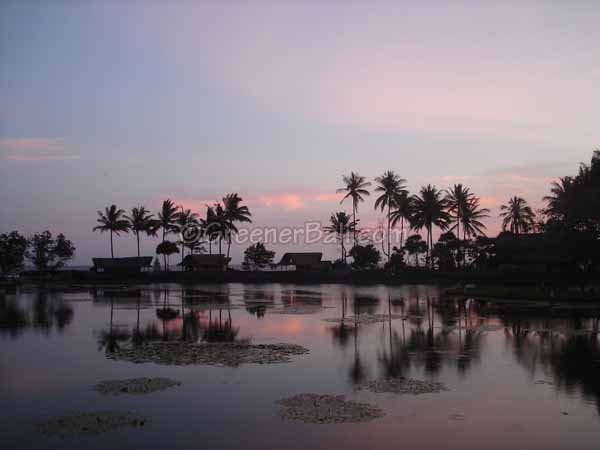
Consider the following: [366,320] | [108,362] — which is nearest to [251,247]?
[366,320]

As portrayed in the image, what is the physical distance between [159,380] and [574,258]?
32013mm

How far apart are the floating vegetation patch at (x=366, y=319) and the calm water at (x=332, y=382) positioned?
97 centimetres

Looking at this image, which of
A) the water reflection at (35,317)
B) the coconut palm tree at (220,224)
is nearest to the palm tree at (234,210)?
the coconut palm tree at (220,224)

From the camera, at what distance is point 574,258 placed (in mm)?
36938

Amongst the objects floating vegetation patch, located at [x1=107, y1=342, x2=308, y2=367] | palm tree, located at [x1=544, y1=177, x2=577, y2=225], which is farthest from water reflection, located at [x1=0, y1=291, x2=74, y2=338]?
palm tree, located at [x1=544, y1=177, x2=577, y2=225]

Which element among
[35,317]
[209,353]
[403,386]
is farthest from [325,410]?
[35,317]

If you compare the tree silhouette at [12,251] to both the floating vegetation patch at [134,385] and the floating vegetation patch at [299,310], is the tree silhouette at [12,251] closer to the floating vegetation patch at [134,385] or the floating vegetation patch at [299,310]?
the floating vegetation patch at [299,310]

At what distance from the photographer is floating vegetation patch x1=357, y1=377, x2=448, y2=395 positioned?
39.3ft

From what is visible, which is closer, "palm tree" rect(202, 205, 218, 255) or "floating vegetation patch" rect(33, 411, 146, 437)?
"floating vegetation patch" rect(33, 411, 146, 437)

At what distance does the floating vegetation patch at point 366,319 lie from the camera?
80.8 ft

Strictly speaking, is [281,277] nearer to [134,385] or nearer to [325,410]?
[134,385]

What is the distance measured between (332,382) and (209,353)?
4.81 meters

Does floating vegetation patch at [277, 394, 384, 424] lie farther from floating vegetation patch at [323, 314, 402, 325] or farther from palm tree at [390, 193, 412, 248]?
palm tree at [390, 193, 412, 248]

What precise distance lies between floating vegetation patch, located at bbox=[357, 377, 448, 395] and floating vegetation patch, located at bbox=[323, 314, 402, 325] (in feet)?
36.6
